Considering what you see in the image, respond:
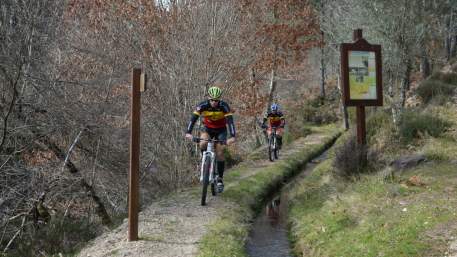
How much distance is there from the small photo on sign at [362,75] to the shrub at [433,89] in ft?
21.0

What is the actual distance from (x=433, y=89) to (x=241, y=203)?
36.7 feet

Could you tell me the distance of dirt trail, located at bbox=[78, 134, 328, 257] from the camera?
7.20 m

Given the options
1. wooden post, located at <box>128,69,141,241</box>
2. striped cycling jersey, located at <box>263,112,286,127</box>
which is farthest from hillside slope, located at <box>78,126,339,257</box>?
striped cycling jersey, located at <box>263,112,286,127</box>

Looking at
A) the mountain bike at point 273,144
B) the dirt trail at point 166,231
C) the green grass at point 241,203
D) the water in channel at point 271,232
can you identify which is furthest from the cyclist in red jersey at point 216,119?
the mountain bike at point 273,144

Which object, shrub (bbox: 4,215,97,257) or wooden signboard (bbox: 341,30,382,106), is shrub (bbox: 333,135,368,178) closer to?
wooden signboard (bbox: 341,30,382,106)

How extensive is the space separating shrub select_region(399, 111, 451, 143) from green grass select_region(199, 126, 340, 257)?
12.4ft

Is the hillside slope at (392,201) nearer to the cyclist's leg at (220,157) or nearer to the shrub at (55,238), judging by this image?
the cyclist's leg at (220,157)

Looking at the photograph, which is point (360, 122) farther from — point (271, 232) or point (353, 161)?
point (271, 232)

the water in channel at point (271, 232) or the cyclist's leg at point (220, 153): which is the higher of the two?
the cyclist's leg at point (220, 153)

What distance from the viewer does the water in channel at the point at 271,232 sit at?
8062mm

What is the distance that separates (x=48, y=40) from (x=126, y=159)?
13.4 feet

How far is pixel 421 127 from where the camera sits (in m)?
12.9

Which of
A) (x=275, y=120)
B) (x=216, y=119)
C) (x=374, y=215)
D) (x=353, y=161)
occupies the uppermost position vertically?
(x=275, y=120)

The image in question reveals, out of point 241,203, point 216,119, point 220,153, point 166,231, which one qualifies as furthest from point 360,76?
point 166,231
